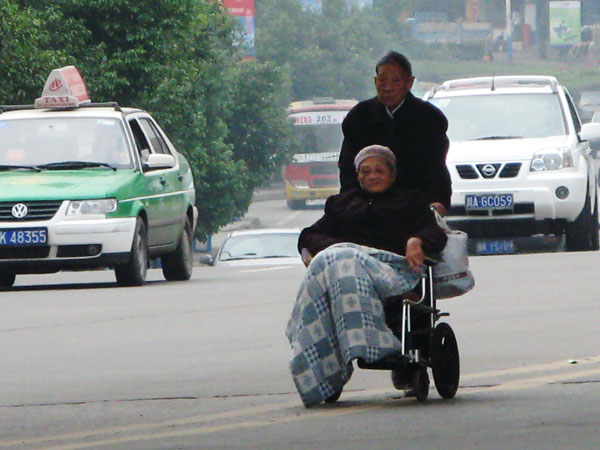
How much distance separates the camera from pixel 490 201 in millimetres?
17891

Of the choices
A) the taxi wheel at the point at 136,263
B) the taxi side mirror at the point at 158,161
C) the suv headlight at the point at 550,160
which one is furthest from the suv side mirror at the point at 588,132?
the taxi wheel at the point at 136,263

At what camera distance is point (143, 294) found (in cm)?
1497

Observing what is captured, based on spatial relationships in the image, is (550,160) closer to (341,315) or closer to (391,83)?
(391,83)

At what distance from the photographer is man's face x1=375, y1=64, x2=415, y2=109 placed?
8.36 m

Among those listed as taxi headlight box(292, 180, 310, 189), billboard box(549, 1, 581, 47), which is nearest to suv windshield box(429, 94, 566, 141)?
taxi headlight box(292, 180, 310, 189)

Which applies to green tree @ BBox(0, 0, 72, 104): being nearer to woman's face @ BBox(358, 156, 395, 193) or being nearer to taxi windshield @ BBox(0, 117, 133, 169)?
taxi windshield @ BBox(0, 117, 133, 169)

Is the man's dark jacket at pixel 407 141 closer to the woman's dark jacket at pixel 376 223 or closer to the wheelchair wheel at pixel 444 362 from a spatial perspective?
the woman's dark jacket at pixel 376 223

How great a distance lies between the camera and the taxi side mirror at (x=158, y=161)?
16.2 metres

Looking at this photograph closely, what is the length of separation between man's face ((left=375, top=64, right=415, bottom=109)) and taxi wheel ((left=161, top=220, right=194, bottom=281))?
9.36 meters

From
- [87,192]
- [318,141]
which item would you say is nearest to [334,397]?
[87,192]

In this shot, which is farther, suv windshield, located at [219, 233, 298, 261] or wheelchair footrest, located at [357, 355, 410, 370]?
suv windshield, located at [219, 233, 298, 261]

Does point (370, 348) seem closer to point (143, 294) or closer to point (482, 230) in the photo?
point (143, 294)

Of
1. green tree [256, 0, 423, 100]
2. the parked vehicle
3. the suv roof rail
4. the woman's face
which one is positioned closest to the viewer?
the woman's face

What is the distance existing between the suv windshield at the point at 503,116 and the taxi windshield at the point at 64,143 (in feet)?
13.4
